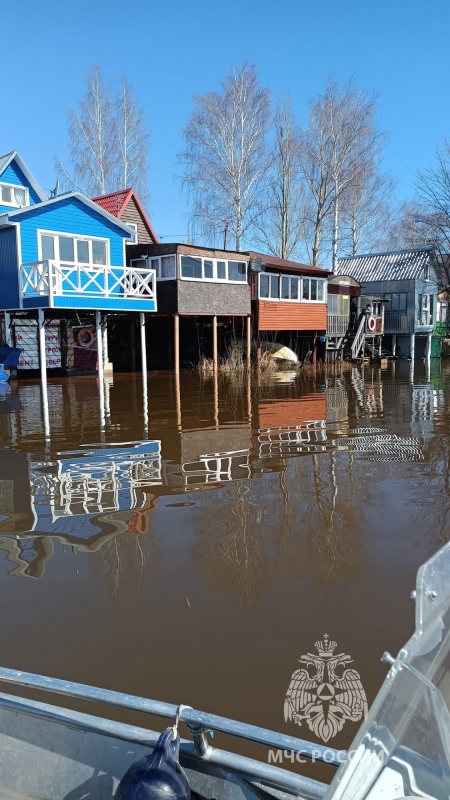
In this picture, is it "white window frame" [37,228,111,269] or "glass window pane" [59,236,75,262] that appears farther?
"glass window pane" [59,236,75,262]

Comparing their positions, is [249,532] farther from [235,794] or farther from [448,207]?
[448,207]

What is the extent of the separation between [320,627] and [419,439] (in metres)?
7.31

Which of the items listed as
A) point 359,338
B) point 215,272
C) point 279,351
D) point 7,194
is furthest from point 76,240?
point 359,338

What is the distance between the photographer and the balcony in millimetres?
17188

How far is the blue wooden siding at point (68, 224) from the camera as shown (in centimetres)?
1881

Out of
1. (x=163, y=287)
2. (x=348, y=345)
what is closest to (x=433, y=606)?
(x=163, y=287)

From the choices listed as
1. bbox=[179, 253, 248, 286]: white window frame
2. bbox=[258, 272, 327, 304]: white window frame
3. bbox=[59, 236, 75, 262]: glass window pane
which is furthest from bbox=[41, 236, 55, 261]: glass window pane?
bbox=[258, 272, 327, 304]: white window frame

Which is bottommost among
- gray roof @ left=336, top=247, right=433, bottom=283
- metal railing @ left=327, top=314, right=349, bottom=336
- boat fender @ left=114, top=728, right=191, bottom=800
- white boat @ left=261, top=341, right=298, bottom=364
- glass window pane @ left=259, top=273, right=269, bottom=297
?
boat fender @ left=114, top=728, right=191, bottom=800

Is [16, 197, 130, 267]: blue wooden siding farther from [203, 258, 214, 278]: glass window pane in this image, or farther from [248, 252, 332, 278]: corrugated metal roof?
[248, 252, 332, 278]: corrugated metal roof

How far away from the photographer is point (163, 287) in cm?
2308

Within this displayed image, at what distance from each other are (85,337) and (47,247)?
5.84m

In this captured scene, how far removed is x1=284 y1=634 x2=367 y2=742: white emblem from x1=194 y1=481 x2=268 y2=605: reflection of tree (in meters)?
0.91

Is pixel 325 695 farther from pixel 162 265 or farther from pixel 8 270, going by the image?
pixel 162 265

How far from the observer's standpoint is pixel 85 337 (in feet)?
81.7
